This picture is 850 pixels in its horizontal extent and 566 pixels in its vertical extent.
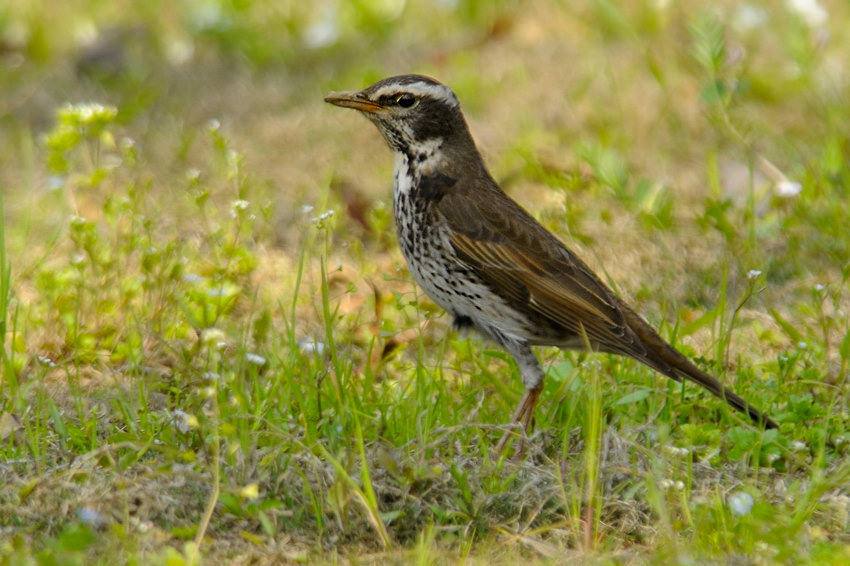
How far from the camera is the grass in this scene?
4191 mm

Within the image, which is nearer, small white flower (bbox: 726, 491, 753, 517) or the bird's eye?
small white flower (bbox: 726, 491, 753, 517)

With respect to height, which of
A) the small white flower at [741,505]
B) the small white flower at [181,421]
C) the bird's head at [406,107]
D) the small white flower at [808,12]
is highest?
the small white flower at [808,12]

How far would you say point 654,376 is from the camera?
5.57 metres

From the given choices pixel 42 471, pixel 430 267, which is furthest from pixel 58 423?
pixel 430 267

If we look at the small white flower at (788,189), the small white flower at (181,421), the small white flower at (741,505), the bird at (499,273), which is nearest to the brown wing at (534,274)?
the bird at (499,273)

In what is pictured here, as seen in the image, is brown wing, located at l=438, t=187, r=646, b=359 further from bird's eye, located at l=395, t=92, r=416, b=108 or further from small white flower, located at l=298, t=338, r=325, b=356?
small white flower, located at l=298, t=338, r=325, b=356

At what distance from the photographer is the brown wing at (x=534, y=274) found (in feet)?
17.1

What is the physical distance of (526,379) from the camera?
17.2 feet

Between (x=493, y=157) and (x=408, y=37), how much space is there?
2.43 meters

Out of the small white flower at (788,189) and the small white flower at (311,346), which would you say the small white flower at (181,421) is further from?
the small white flower at (788,189)

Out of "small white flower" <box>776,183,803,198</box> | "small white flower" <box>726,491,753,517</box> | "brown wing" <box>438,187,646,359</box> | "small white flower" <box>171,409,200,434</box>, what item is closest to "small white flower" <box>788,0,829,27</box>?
"small white flower" <box>776,183,803,198</box>

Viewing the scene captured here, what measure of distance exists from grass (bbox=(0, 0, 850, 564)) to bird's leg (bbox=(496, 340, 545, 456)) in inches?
3.4

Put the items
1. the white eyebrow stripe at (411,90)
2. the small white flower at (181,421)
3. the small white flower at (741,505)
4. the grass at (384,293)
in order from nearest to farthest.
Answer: the small white flower at (741,505) → the grass at (384,293) → the small white flower at (181,421) → the white eyebrow stripe at (411,90)

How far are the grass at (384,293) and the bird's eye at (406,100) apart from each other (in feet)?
2.22
